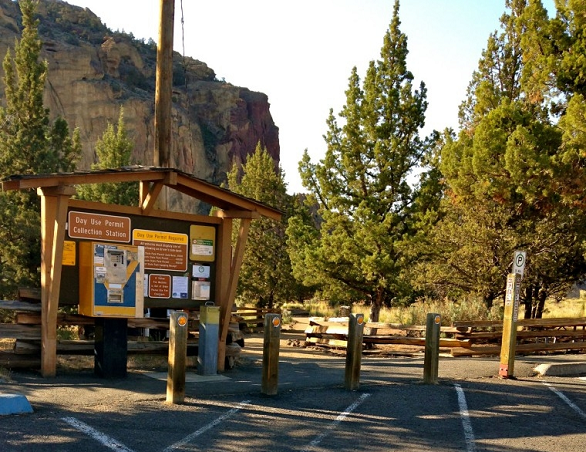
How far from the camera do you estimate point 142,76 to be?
81938 millimetres

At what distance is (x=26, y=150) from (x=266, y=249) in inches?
541

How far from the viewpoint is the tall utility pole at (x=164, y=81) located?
45.6ft

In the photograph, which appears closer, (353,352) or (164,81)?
(353,352)

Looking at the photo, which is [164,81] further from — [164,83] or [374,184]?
[374,184]

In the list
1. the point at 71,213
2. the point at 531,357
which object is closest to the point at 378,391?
the point at 71,213

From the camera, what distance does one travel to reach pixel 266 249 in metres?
33.1

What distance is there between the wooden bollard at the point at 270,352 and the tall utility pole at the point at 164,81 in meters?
5.40

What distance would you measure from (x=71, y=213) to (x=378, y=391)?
5310mm

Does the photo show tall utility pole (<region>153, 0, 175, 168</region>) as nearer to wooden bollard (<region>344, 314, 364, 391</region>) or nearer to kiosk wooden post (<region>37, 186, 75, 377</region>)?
kiosk wooden post (<region>37, 186, 75, 377</region>)

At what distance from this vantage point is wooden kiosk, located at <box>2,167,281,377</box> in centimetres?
1070

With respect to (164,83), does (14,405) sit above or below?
below

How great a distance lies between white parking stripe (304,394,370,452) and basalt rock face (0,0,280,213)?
170ft

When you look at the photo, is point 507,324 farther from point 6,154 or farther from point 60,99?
point 60,99

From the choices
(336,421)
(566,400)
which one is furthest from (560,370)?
(336,421)
